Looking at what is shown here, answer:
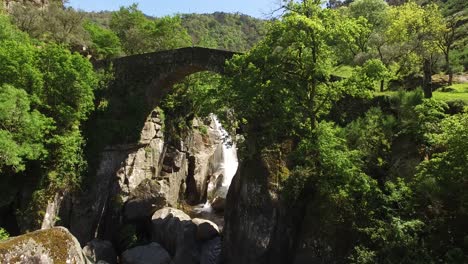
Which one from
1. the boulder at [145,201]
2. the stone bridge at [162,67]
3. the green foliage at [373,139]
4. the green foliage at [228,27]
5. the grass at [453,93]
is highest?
the green foliage at [228,27]

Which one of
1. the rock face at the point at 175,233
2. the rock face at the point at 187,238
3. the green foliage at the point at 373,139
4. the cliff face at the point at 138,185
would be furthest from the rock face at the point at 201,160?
the green foliage at the point at 373,139

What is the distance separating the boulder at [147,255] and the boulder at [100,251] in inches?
34.7

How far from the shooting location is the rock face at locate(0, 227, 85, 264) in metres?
7.39

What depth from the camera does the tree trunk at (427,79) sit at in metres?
16.2

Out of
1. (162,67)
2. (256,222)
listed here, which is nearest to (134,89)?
(162,67)

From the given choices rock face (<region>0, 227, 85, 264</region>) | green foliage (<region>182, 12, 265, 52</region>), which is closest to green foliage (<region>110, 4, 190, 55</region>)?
rock face (<region>0, 227, 85, 264</region>)

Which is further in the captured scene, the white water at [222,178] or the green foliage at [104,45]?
the green foliage at [104,45]

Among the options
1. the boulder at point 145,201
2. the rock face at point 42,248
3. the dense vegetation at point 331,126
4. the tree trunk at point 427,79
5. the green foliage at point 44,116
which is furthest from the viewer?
the boulder at point 145,201

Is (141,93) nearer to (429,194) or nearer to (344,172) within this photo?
(344,172)

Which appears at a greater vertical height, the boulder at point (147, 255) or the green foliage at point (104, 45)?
the green foliage at point (104, 45)

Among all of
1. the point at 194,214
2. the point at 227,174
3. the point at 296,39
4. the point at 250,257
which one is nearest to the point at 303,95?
the point at 296,39

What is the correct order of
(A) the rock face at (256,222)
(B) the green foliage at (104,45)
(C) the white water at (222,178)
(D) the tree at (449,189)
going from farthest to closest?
(B) the green foliage at (104,45) < (C) the white water at (222,178) < (A) the rock face at (256,222) < (D) the tree at (449,189)

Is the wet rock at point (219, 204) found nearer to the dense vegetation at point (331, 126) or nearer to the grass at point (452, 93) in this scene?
the dense vegetation at point (331, 126)

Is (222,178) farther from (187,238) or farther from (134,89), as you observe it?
(187,238)
